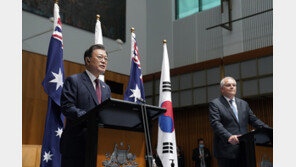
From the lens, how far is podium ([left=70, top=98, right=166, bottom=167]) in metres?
2.30

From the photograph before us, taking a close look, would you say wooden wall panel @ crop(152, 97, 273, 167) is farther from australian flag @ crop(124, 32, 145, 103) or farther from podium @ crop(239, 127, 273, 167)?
podium @ crop(239, 127, 273, 167)

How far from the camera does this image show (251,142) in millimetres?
3395

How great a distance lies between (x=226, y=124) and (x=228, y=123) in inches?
1.0

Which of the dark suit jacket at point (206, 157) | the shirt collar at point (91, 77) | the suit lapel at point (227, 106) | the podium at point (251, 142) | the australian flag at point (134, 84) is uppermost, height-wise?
the australian flag at point (134, 84)

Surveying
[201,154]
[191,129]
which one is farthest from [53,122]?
[191,129]

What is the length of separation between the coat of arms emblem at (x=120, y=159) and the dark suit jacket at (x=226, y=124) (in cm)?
139

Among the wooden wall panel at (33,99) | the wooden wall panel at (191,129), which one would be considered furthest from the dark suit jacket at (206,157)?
the wooden wall panel at (33,99)

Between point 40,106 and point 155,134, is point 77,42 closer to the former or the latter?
point 40,106

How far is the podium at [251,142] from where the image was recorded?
334cm

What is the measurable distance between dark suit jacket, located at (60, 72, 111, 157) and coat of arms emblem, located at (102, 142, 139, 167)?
232 millimetres

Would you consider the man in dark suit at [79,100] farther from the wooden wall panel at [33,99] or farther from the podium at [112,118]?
the wooden wall panel at [33,99]

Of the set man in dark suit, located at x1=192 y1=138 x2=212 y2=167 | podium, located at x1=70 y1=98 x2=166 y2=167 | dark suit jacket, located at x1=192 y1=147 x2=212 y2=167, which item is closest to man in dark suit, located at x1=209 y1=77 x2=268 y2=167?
podium, located at x1=70 y1=98 x2=166 y2=167

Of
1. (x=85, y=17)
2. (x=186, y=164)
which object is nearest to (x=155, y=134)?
(x=186, y=164)

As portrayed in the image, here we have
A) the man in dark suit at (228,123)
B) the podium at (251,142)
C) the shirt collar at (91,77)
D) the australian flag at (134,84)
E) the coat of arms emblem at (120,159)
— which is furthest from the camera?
the australian flag at (134,84)
